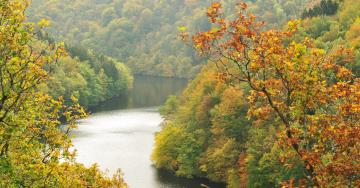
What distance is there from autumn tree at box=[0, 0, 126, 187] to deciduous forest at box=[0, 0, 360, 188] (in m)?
0.05

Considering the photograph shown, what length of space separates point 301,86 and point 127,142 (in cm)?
8433

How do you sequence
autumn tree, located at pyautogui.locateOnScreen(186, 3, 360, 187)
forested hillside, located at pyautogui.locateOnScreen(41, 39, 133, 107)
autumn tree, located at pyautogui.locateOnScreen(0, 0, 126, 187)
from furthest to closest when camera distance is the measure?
forested hillside, located at pyautogui.locateOnScreen(41, 39, 133, 107) < autumn tree, located at pyautogui.locateOnScreen(0, 0, 126, 187) < autumn tree, located at pyautogui.locateOnScreen(186, 3, 360, 187)

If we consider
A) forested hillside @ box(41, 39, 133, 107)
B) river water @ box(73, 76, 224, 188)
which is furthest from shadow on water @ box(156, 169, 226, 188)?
forested hillside @ box(41, 39, 133, 107)

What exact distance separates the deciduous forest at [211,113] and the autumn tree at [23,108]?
51 mm

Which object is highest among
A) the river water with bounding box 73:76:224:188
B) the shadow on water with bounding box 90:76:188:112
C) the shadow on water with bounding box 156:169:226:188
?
the shadow on water with bounding box 90:76:188:112

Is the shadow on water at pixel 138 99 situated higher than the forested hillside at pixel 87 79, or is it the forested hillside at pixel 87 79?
the forested hillside at pixel 87 79

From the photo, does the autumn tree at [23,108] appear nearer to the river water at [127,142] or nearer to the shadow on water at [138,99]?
the river water at [127,142]

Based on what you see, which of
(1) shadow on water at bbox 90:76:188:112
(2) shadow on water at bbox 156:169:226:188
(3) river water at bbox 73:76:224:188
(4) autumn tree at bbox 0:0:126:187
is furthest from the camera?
(1) shadow on water at bbox 90:76:188:112

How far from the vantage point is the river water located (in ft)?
250

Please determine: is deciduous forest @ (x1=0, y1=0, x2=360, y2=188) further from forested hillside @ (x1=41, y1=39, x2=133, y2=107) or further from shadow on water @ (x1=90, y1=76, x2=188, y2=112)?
shadow on water @ (x1=90, y1=76, x2=188, y2=112)

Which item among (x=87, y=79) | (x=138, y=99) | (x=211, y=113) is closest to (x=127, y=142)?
(x=211, y=113)

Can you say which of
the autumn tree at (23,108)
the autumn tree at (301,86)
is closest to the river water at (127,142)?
the autumn tree at (23,108)

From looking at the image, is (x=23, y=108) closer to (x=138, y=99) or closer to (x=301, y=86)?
(x=301, y=86)

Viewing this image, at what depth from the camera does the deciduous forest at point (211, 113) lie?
16.0 meters
